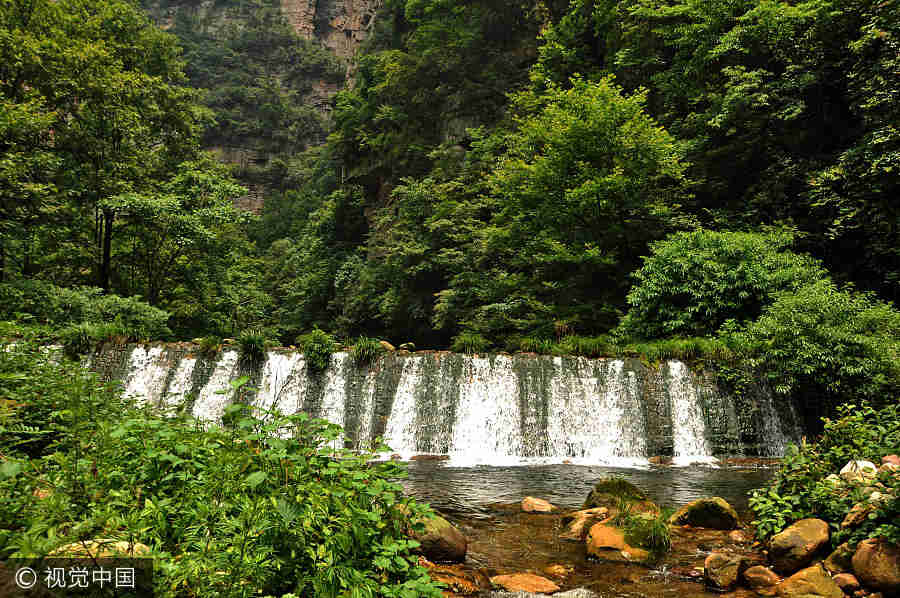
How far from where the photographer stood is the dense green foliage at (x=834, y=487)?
3.76m

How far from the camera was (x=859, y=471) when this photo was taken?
13.9ft

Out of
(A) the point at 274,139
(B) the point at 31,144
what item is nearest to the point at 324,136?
(A) the point at 274,139

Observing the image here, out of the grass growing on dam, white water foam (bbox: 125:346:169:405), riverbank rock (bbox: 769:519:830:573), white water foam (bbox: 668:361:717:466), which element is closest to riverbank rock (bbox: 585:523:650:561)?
riverbank rock (bbox: 769:519:830:573)

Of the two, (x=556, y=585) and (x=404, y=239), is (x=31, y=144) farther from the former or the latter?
(x=556, y=585)

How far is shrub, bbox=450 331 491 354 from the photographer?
17.5 meters

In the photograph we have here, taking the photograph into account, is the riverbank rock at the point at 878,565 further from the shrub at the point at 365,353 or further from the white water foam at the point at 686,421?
the shrub at the point at 365,353

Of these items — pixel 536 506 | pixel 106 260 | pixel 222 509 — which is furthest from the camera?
pixel 106 260

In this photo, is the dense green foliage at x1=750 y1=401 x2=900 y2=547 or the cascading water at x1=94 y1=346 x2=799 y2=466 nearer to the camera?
the dense green foliage at x1=750 y1=401 x2=900 y2=547

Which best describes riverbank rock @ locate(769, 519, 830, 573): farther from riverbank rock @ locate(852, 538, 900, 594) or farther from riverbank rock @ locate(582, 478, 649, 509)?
riverbank rock @ locate(582, 478, 649, 509)

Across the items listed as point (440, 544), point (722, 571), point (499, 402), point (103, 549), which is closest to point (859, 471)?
point (722, 571)

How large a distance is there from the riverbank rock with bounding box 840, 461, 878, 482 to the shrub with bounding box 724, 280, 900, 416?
760 cm

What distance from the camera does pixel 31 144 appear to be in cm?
1496

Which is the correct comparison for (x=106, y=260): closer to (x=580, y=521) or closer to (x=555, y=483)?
(x=555, y=483)

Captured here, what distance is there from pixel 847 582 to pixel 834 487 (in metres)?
0.98
